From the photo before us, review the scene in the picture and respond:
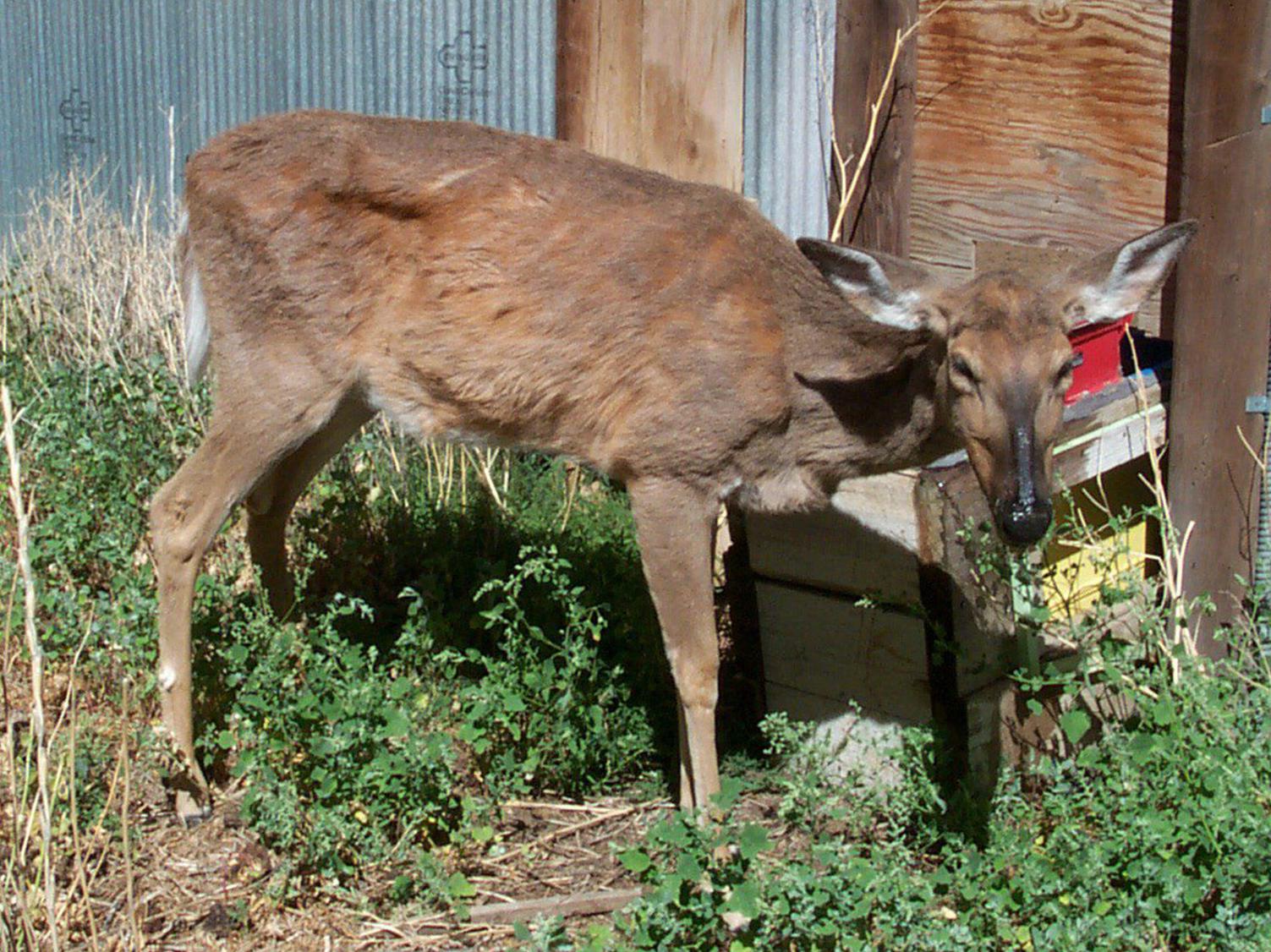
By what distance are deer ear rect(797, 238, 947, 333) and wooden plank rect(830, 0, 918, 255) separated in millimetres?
1748

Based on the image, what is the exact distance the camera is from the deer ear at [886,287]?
4449mm

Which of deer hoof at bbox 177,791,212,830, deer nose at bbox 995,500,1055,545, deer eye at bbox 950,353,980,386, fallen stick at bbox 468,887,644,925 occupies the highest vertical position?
deer eye at bbox 950,353,980,386

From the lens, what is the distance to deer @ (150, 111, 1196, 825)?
4.84m

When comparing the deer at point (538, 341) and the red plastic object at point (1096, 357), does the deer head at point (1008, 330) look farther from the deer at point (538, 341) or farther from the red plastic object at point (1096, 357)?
the red plastic object at point (1096, 357)

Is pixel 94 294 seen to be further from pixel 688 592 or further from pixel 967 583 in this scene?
pixel 967 583

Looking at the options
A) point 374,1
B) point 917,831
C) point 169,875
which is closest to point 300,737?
point 169,875

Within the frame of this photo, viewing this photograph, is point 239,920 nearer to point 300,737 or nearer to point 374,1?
point 300,737

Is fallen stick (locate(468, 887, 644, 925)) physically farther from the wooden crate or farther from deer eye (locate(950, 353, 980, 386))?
deer eye (locate(950, 353, 980, 386))

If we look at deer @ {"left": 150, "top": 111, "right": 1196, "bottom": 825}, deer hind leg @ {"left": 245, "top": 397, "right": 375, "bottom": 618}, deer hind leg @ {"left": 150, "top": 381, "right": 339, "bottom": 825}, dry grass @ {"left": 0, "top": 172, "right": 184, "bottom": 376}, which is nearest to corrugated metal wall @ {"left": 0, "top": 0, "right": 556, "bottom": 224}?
dry grass @ {"left": 0, "top": 172, "right": 184, "bottom": 376}

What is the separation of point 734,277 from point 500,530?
1.91m

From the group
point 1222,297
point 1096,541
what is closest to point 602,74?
point 1222,297

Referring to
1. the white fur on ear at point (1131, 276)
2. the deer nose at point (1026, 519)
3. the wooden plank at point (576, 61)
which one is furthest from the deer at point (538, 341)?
the wooden plank at point (576, 61)

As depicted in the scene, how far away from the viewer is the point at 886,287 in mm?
4504

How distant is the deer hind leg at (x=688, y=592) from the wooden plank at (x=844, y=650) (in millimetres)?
446
